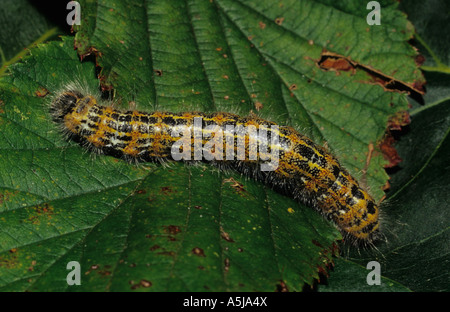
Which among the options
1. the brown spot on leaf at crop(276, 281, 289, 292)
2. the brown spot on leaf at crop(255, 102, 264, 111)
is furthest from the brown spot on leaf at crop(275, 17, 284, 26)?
the brown spot on leaf at crop(276, 281, 289, 292)

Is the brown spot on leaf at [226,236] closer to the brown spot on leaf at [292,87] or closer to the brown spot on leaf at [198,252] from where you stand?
the brown spot on leaf at [198,252]

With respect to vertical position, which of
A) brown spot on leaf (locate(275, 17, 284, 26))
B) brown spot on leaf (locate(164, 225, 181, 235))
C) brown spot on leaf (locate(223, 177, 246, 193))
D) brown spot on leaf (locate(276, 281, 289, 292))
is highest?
brown spot on leaf (locate(275, 17, 284, 26))

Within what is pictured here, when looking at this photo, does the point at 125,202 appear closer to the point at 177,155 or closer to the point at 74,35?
the point at 177,155

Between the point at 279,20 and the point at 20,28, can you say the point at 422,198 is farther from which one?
the point at 20,28

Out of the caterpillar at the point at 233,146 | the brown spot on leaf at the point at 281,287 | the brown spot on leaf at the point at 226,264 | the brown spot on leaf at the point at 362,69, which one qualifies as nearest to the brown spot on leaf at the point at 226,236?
the brown spot on leaf at the point at 226,264

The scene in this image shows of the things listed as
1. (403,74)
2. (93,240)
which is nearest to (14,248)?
(93,240)

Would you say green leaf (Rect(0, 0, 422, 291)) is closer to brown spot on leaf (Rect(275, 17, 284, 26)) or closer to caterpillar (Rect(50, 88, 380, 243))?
brown spot on leaf (Rect(275, 17, 284, 26))

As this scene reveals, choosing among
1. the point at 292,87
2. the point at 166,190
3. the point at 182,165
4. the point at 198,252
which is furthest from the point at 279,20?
the point at 198,252
